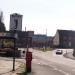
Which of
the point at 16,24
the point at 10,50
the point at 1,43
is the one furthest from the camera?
the point at 1,43

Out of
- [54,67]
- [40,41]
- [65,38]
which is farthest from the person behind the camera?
[40,41]

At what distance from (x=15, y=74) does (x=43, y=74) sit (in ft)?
6.98

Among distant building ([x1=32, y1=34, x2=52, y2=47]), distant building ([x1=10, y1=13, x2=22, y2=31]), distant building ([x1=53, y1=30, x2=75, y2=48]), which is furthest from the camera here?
distant building ([x1=32, y1=34, x2=52, y2=47])

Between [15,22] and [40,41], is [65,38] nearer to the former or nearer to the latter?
[40,41]

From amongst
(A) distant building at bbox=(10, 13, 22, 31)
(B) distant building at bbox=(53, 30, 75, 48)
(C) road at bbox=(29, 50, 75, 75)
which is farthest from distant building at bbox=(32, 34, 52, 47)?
(A) distant building at bbox=(10, 13, 22, 31)

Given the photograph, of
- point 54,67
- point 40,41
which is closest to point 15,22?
point 54,67

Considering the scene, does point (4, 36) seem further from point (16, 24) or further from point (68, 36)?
point (68, 36)

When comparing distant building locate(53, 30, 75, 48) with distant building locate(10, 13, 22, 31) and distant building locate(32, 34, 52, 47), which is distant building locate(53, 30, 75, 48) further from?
distant building locate(10, 13, 22, 31)

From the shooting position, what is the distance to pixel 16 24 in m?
28.6

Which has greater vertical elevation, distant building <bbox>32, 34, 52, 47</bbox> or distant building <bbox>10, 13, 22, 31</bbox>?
distant building <bbox>32, 34, 52, 47</bbox>

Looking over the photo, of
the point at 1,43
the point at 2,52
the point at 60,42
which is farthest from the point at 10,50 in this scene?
the point at 60,42

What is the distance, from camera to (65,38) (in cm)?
17900

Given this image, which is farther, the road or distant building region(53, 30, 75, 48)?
distant building region(53, 30, 75, 48)

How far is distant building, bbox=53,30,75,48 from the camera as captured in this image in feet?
572
